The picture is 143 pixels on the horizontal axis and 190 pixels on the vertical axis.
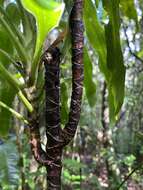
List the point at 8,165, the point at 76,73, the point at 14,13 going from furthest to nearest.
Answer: the point at 8,165, the point at 14,13, the point at 76,73

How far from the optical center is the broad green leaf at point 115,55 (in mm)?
779

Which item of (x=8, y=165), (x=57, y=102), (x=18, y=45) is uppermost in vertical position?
(x=18, y=45)

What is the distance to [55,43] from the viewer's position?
0.64 metres

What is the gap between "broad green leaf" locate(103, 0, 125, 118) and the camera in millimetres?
779

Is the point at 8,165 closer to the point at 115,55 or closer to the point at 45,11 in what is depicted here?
the point at 115,55

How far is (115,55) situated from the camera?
80 cm

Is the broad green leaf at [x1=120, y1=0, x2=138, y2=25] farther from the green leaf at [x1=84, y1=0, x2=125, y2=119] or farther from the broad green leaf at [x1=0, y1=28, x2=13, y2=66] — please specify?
the broad green leaf at [x1=0, y1=28, x2=13, y2=66]

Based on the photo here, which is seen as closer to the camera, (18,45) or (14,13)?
(18,45)

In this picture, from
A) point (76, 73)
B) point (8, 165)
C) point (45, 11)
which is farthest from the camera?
point (8, 165)

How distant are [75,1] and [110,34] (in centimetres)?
17

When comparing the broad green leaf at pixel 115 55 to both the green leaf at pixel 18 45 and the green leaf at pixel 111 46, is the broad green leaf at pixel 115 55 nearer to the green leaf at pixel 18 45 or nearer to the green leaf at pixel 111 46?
the green leaf at pixel 111 46

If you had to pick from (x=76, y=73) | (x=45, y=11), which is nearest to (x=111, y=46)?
(x=76, y=73)

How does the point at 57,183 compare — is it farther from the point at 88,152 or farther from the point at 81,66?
the point at 88,152

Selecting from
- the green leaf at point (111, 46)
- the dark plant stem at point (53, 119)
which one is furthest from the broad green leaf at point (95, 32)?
the dark plant stem at point (53, 119)
